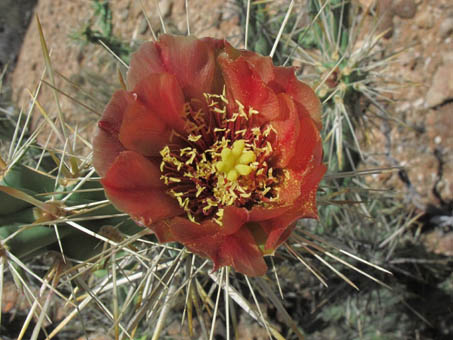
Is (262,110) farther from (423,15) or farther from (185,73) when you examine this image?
(423,15)

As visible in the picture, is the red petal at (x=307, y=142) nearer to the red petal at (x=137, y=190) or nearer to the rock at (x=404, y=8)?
the red petal at (x=137, y=190)

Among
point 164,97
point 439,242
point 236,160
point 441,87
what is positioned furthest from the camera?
point 441,87

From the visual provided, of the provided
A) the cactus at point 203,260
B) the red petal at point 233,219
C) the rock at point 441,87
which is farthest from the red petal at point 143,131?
the rock at point 441,87

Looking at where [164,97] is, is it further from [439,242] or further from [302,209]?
[439,242]

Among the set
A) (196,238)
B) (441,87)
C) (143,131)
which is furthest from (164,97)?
(441,87)

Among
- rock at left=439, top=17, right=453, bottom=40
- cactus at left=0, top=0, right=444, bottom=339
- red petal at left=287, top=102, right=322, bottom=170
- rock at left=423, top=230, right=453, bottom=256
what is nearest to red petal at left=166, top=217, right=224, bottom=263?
cactus at left=0, top=0, right=444, bottom=339
